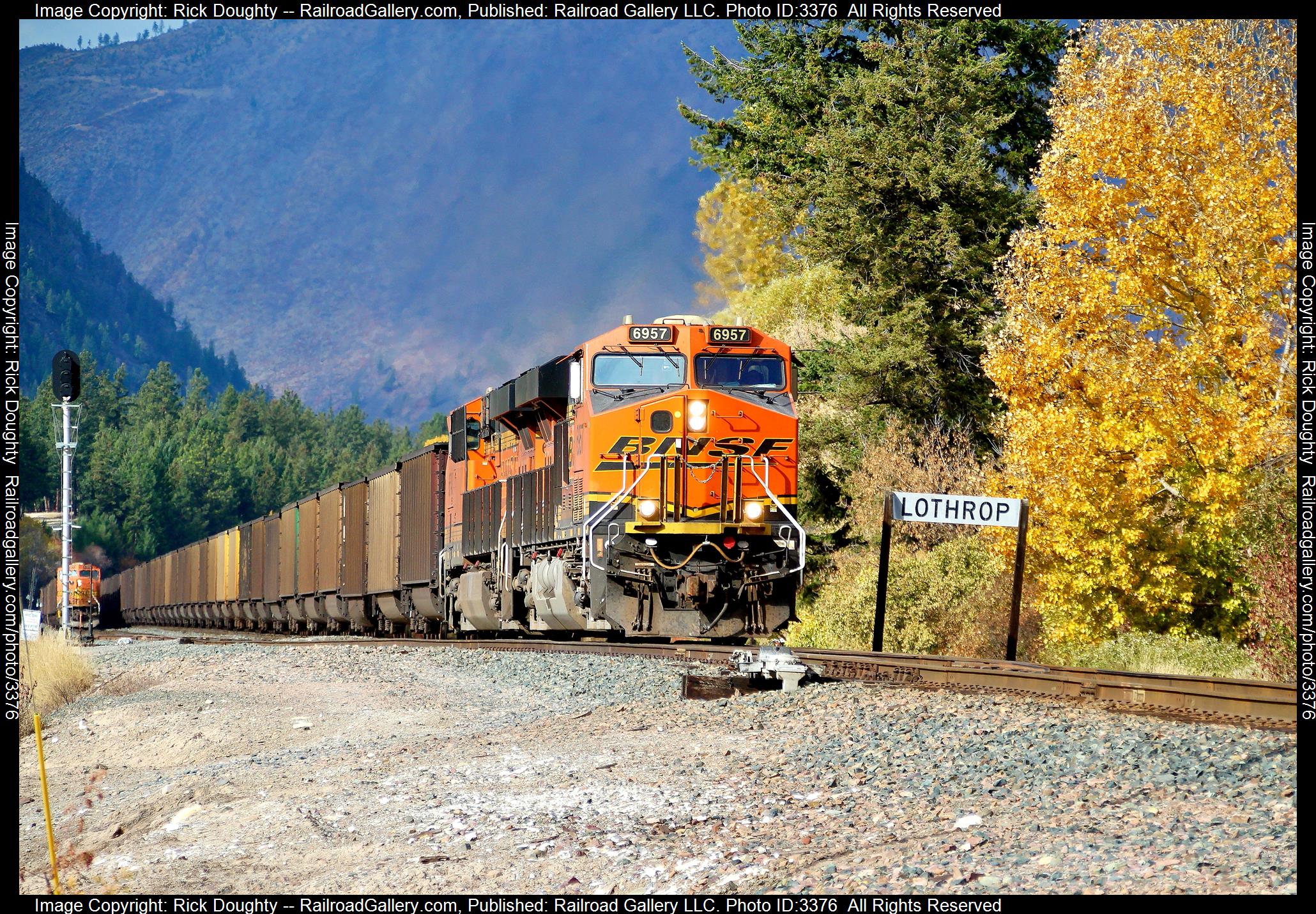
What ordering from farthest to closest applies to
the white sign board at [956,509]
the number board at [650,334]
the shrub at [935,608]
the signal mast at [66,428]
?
the signal mast at [66,428], the shrub at [935,608], the number board at [650,334], the white sign board at [956,509]

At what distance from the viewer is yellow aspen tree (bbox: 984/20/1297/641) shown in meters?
15.0

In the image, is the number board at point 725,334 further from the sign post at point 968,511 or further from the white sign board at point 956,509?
the white sign board at point 956,509

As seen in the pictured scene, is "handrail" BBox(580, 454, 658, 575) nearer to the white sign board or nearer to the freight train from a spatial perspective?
the freight train

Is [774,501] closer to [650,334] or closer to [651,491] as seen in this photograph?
[651,491]

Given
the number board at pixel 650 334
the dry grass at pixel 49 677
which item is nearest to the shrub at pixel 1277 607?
the number board at pixel 650 334

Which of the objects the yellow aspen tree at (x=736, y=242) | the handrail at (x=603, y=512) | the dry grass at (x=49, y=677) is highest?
the yellow aspen tree at (x=736, y=242)

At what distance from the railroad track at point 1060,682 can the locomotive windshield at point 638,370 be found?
3281 millimetres

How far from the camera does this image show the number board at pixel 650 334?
1648 centimetres

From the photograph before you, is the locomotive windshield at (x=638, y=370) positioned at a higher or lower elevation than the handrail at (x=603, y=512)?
higher

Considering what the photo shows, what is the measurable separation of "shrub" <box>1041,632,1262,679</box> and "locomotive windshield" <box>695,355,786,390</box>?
502cm

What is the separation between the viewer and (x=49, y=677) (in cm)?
1797

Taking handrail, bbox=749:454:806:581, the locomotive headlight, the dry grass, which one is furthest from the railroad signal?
handrail, bbox=749:454:806:581

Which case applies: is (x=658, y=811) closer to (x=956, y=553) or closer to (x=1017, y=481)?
(x=1017, y=481)

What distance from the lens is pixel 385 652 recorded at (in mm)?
19250
